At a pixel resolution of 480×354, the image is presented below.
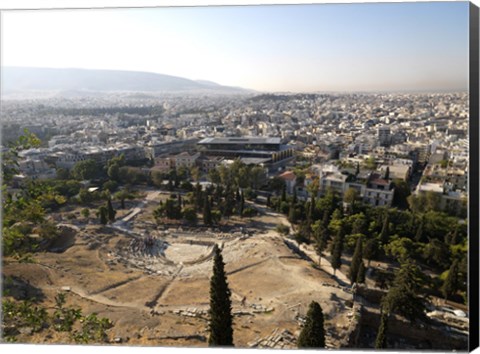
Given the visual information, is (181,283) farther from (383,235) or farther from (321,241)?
(383,235)

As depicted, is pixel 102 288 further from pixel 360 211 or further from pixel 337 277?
pixel 360 211

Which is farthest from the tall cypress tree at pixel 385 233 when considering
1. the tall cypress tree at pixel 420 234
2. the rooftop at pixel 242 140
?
the rooftop at pixel 242 140

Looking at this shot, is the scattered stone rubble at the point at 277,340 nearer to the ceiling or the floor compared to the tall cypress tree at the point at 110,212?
nearer to the floor

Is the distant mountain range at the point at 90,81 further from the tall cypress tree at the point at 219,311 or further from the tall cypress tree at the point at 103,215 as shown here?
the tall cypress tree at the point at 219,311

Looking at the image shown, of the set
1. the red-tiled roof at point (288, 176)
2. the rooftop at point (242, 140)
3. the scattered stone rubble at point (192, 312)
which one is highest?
the rooftop at point (242, 140)

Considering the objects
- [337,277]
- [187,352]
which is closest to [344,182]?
[337,277]

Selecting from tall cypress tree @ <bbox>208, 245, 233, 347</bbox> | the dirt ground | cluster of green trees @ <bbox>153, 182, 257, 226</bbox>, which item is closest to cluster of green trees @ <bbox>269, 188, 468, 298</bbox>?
the dirt ground
